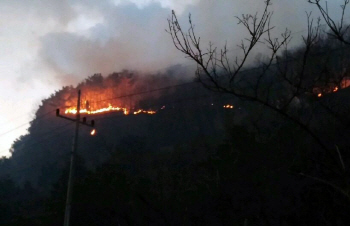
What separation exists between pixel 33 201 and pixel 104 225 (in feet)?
46.7

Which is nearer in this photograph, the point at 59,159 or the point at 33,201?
the point at 33,201

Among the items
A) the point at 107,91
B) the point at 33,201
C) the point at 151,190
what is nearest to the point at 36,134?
the point at 107,91

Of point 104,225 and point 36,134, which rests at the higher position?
point 36,134

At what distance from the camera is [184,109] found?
47875 mm

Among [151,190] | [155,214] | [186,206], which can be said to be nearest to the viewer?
[186,206]

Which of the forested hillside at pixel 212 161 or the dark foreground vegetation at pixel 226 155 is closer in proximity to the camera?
the dark foreground vegetation at pixel 226 155

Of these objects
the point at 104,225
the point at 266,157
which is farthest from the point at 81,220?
the point at 266,157

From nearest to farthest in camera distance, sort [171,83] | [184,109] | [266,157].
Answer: [266,157], [184,109], [171,83]

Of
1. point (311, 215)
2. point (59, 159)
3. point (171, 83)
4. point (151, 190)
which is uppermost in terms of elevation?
point (171, 83)

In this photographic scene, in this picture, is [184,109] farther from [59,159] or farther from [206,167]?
[206,167]

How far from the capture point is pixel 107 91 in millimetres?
59469

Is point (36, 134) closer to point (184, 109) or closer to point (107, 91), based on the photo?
point (107, 91)

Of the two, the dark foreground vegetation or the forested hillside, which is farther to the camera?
the forested hillside

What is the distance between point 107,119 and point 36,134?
18029 millimetres
